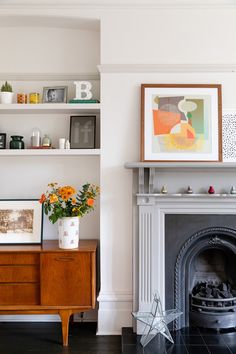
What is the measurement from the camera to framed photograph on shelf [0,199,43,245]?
3035 millimetres

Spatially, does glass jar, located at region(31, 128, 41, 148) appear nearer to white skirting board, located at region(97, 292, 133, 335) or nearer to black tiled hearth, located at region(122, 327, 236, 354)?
white skirting board, located at region(97, 292, 133, 335)

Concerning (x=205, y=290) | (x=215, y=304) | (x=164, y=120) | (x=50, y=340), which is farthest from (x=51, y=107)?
(x=215, y=304)

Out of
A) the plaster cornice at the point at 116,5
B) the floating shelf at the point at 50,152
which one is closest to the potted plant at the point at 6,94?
the floating shelf at the point at 50,152

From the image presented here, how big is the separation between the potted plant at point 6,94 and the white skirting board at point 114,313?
5.97 ft

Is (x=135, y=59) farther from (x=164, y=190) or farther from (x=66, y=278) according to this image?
(x=66, y=278)

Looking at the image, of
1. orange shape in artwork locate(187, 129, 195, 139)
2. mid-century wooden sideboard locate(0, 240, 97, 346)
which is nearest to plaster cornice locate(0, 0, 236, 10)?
orange shape in artwork locate(187, 129, 195, 139)

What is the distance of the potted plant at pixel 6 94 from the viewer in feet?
10.2

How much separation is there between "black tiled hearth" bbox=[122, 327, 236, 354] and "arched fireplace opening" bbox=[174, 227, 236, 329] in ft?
0.26

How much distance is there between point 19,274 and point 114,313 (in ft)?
2.73

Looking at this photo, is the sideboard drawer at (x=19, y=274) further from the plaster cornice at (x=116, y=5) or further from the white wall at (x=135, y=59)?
the plaster cornice at (x=116, y=5)

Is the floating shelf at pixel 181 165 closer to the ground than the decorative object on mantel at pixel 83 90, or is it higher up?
closer to the ground

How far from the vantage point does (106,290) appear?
117 inches

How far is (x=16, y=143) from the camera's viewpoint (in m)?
3.12

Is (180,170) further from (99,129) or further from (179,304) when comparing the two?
(179,304)
